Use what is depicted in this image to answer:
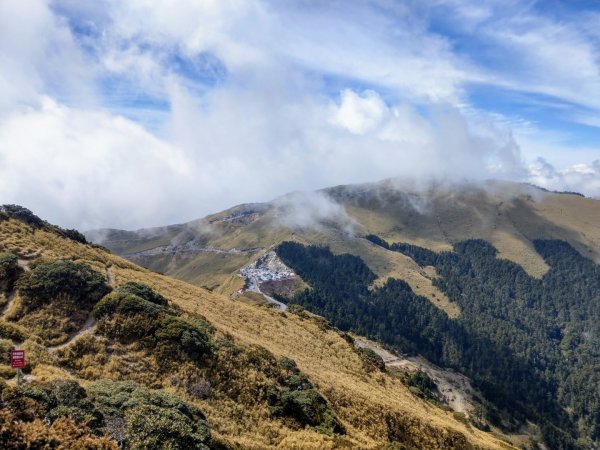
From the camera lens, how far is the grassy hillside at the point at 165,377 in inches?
826

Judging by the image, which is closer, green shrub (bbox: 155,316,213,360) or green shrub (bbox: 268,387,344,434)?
green shrub (bbox: 268,387,344,434)

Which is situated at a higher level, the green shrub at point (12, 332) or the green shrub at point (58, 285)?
the green shrub at point (58, 285)

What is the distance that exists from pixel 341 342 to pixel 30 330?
4252 cm

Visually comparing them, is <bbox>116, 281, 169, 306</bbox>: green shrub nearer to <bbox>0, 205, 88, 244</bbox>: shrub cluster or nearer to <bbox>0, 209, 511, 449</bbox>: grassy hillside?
<bbox>0, 209, 511, 449</bbox>: grassy hillside

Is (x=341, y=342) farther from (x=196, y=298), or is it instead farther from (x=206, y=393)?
(x=206, y=393)

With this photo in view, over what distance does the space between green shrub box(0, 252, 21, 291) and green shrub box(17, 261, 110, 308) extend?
1109mm

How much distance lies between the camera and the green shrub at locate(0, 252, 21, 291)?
116 ft

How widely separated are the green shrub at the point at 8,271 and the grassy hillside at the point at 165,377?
0.35 feet

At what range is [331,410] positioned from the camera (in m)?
34.5

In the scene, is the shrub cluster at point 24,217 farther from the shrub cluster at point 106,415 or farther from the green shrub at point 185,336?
the shrub cluster at point 106,415

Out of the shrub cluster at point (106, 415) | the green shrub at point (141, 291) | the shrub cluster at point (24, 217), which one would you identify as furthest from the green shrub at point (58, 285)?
the shrub cluster at point (24, 217)

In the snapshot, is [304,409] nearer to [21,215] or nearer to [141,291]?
[141,291]

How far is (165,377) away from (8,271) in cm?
1816

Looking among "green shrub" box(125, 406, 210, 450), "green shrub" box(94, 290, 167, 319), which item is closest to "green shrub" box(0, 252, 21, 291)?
"green shrub" box(94, 290, 167, 319)
